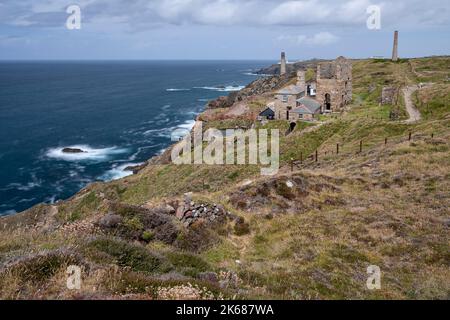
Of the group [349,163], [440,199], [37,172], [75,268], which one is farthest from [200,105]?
[75,268]

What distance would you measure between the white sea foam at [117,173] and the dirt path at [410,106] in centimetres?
4693

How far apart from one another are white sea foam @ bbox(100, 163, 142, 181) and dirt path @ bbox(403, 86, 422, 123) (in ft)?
154

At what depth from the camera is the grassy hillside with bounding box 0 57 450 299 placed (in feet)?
32.8

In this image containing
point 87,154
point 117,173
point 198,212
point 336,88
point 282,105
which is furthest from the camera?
point 87,154

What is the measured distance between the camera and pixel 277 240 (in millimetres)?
19594

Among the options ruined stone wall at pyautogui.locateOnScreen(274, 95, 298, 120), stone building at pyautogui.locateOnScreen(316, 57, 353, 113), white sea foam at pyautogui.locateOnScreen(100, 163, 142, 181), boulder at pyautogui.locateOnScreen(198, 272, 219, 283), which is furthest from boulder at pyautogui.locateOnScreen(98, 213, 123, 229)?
white sea foam at pyautogui.locateOnScreen(100, 163, 142, 181)

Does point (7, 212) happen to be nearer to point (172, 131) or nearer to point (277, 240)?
point (277, 240)

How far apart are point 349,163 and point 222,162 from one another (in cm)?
1869

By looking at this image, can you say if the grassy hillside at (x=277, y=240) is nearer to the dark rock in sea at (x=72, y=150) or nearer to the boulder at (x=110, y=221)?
the boulder at (x=110, y=221)

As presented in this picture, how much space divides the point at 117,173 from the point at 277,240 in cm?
5605

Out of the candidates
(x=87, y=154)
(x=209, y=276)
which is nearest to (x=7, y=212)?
(x=87, y=154)

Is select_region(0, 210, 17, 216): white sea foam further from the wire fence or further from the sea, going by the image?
the wire fence

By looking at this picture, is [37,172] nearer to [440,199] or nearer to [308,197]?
[308,197]
